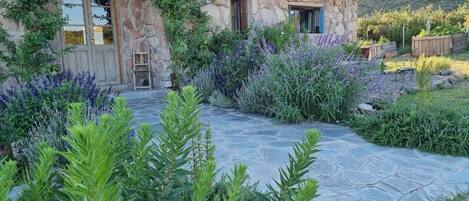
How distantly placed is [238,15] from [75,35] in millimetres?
3524

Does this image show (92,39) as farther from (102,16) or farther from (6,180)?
(6,180)

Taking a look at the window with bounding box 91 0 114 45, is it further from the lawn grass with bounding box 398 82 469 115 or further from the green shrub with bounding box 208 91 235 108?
the lawn grass with bounding box 398 82 469 115

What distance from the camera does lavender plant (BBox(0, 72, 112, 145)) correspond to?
3.27m

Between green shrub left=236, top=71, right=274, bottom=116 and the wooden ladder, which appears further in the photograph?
the wooden ladder

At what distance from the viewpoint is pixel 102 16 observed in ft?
23.3

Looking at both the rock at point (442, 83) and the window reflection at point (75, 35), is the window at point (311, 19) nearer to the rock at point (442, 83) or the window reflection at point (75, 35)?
the rock at point (442, 83)

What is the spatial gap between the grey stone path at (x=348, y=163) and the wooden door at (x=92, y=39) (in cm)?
384

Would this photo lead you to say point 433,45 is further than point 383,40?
No

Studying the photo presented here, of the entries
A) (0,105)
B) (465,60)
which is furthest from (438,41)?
(0,105)

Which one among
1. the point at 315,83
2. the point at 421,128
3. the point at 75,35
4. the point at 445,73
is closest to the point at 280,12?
the point at 445,73

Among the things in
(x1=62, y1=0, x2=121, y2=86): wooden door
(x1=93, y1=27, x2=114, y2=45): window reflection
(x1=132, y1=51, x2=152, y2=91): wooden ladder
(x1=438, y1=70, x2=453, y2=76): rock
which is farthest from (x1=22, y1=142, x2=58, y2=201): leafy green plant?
(x1=438, y1=70, x2=453, y2=76): rock

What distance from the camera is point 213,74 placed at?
587cm

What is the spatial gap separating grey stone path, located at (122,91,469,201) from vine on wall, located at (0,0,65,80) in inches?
140

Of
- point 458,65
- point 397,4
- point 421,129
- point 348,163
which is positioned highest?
point 397,4
